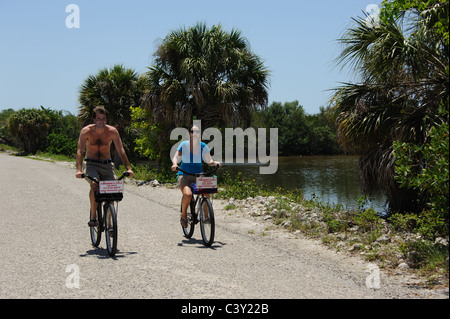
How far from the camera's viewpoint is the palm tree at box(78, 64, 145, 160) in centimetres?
2678

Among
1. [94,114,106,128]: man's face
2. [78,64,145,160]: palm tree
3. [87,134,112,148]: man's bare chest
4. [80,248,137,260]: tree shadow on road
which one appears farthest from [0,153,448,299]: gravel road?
[78,64,145,160]: palm tree

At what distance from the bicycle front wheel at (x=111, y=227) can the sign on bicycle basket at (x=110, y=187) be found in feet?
0.71

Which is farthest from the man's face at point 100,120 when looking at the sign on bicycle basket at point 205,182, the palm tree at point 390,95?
the palm tree at point 390,95

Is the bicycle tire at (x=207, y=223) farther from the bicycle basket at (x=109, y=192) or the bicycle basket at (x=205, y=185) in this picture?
the bicycle basket at (x=109, y=192)

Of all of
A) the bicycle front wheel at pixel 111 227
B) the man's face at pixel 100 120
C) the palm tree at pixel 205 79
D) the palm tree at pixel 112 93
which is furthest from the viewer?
the palm tree at pixel 112 93

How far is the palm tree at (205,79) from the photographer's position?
18.0 meters

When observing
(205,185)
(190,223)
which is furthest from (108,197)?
(190,223)

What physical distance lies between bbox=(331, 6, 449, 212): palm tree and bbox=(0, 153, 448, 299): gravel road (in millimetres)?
3207

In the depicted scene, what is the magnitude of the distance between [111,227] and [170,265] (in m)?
1.07

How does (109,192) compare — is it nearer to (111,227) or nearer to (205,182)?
(111,227)

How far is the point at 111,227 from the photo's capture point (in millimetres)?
6121
